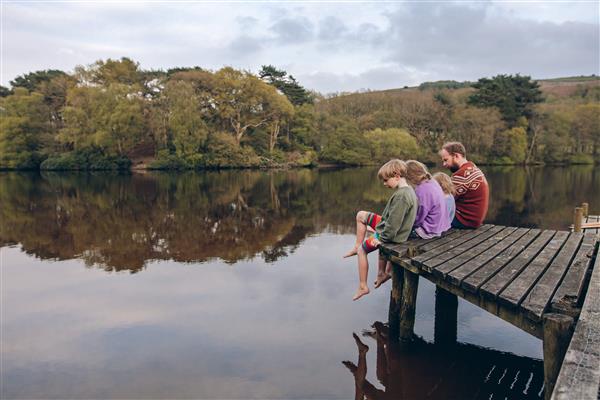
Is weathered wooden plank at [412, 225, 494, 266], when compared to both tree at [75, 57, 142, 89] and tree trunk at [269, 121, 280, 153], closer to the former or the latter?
tree trunk at [269, 121, 280, 153]

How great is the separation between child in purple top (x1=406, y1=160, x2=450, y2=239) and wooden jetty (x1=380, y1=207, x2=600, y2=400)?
7.8 inches

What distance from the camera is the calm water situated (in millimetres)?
4672

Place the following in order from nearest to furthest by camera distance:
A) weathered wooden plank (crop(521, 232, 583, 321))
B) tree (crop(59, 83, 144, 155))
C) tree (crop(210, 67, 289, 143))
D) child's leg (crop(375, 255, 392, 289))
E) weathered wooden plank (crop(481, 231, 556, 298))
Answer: weathered wooden plank (crop(521, 232, 583, 321)) → weathered wooden plank (crop(481, 231, 556, 298)) → child's leg (crop(375, 255, 392, 289)) → tree (crop(59, 83, 144, 155)) → tree (crop(210, 67, 289, 143))

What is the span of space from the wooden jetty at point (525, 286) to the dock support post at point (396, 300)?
13mm

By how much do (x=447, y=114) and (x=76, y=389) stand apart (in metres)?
57.5

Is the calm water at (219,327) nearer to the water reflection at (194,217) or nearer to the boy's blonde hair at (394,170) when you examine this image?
the water reflection at (194,217)

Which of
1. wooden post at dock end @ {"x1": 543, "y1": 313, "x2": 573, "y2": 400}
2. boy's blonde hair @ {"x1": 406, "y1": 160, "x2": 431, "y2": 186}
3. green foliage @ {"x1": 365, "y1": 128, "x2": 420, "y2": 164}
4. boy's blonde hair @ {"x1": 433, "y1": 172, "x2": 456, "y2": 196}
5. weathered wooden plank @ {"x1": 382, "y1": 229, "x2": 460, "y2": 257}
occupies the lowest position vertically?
wooden post at dock end @ {"x1": 543, "y1": 313, "x2": 573, "y2": 400}

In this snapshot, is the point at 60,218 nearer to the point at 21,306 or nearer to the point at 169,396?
the point at 21,306

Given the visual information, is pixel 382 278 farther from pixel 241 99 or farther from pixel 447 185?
pixel 241 99

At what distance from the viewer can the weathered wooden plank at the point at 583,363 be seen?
229 cm

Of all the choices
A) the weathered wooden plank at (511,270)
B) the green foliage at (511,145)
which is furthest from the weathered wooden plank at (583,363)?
the green foliage at (511,145)

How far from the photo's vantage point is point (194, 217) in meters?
15.6

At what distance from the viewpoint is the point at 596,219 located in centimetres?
1145

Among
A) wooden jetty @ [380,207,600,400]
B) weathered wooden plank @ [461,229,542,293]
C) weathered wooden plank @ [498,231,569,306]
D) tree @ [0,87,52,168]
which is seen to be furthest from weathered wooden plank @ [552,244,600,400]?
tree @ [0,87,52,168]
